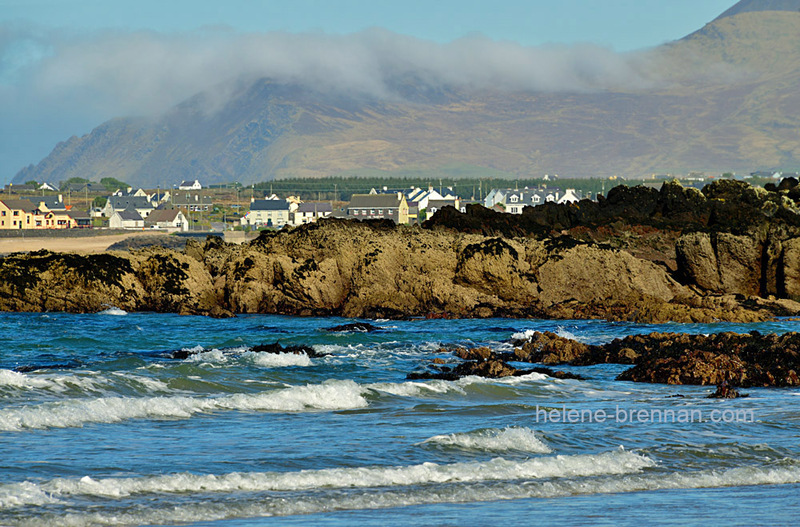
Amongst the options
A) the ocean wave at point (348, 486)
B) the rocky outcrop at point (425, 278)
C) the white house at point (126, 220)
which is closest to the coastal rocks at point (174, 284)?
the rocky outcrop at point (425, 278)

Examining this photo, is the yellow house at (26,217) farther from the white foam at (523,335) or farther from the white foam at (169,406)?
the white foam at (169,406)

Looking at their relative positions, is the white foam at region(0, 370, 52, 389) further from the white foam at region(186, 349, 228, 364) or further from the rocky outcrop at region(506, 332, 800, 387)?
the rocky outcrop at region(506, 332, 800, 387)

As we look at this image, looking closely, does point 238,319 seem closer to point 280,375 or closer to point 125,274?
point 125,274

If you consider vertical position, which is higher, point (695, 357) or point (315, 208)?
point (315, 208)

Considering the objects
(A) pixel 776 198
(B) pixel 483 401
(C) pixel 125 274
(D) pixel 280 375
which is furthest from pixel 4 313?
(A) pixel 776 198

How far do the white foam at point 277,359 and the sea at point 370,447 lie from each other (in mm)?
64

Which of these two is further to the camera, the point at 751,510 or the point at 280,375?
the point at 280,375

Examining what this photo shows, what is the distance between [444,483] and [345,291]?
806 inches

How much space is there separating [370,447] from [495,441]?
1618 mm

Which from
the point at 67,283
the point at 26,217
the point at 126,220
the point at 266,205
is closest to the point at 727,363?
the point at 67,283

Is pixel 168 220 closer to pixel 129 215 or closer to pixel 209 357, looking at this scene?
pixel 129 215

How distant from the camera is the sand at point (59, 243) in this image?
78312 millimetres

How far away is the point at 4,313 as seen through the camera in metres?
29.6

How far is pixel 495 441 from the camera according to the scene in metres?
11.9
